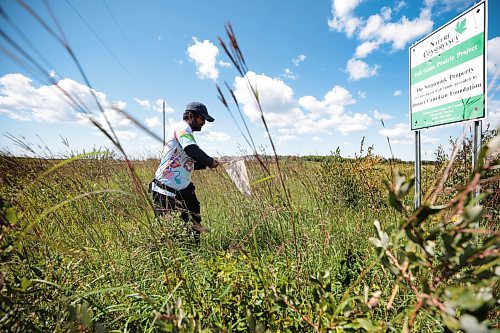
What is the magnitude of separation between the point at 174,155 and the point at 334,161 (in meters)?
3.04

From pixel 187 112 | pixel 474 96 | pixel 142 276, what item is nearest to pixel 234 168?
pixel 142 276

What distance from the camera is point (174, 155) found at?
338 centimetres

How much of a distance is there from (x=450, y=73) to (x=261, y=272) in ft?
10.4

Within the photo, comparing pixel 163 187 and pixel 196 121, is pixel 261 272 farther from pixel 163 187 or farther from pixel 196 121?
pixel 196 121

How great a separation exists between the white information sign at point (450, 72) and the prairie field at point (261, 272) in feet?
3.51

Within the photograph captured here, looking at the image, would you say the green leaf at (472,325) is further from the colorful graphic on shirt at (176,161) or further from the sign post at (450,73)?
the colorful graphic on shirt at (176,161)

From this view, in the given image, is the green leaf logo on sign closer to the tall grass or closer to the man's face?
the tall grass

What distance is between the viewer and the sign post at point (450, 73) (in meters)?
2.48

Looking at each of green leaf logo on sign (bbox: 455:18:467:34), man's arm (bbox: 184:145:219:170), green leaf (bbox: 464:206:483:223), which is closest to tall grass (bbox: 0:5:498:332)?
green leaf (bbox: 464:206:483:223)

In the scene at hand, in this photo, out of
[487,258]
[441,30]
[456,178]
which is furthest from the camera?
[456,178]

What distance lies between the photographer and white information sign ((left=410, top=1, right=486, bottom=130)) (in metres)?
2.49

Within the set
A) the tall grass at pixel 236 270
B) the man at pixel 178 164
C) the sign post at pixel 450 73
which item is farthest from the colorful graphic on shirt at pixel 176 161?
the sign post at pixel 450 73

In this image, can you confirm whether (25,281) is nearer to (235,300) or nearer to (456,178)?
(235,300)

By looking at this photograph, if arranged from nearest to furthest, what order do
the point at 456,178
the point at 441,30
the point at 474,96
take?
the point at 474,96, the point at 441,30, the point at 456,178
